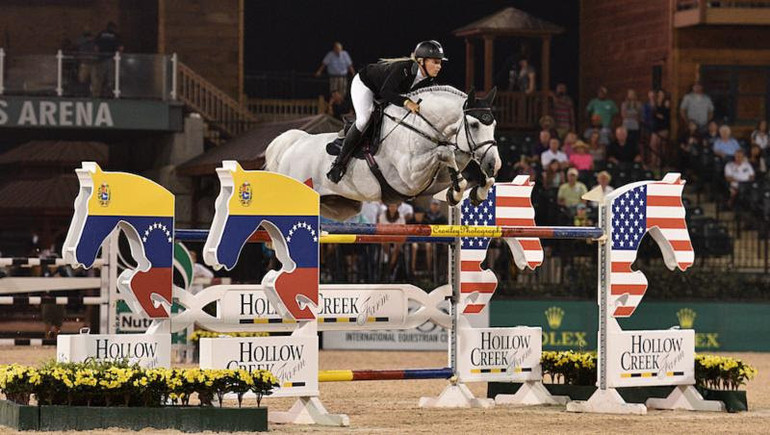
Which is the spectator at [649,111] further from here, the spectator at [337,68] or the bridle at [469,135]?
the bridle at [469,135]

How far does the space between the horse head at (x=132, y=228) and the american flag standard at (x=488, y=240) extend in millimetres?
3028

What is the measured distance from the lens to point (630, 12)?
1189 inches

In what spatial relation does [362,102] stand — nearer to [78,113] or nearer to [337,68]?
[78,113]

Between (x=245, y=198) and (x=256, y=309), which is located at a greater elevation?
(x=245, y=198)

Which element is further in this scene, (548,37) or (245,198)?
(548,37)

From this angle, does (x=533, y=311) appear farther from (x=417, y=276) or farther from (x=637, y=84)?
(x=637, y=84)

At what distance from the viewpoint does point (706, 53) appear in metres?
28.9

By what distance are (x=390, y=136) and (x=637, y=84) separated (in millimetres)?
18332

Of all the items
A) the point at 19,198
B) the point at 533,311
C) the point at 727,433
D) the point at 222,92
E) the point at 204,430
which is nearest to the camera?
the point at 204,430

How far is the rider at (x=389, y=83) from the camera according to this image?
12156mm

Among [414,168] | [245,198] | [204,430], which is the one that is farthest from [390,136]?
[204,430]

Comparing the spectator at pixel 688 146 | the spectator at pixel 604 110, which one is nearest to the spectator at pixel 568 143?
the spectator at pixel 604 110

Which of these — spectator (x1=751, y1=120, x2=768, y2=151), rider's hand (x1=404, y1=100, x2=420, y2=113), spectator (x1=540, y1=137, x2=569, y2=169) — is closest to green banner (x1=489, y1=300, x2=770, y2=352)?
spectator (x1=540, y1=137, x2=569, y2=169)

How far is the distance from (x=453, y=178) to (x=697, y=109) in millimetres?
16858
